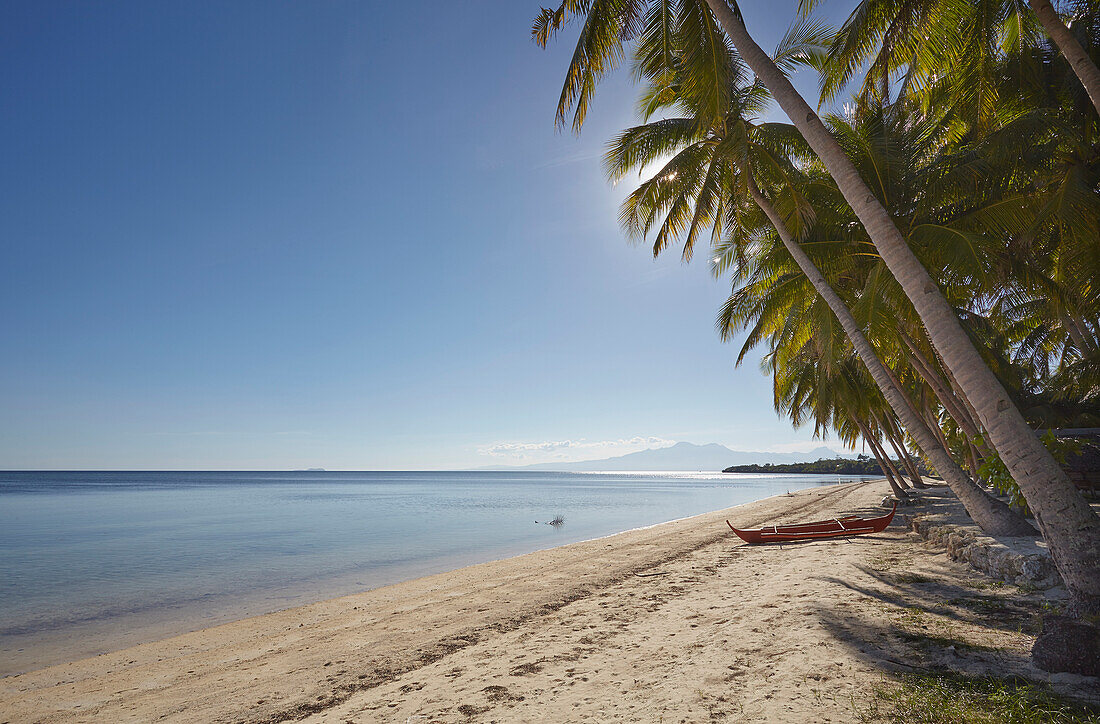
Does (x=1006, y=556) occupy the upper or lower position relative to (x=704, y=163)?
lower

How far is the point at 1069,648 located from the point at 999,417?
186 centimetres

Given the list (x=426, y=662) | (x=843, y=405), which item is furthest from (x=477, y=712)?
(x=843, y=405)

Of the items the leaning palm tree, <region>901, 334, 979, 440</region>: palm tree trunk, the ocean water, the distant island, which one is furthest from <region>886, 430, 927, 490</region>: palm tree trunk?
the distant island

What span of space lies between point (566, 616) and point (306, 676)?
10.2 feet

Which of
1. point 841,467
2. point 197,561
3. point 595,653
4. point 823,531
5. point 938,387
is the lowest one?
point 841,467

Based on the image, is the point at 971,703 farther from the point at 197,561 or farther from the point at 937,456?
the point at 197,561

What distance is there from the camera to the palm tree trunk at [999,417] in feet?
13.7

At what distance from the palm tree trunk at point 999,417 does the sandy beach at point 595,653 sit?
714mm

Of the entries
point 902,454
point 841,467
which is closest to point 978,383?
point 902,454

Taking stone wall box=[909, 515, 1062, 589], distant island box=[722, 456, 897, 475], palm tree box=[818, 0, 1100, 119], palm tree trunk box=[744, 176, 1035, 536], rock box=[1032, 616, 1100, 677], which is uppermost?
palm tree box=[818, 0, 1100, 119]

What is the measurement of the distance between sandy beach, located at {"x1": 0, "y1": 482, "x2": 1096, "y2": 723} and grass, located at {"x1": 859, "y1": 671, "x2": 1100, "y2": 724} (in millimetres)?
154

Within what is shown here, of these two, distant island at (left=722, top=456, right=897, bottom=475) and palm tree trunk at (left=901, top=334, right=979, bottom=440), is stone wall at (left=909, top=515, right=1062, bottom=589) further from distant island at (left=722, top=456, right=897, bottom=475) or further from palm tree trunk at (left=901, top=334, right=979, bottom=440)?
distant island at (left=722, top=456, right=897, bottom=475)

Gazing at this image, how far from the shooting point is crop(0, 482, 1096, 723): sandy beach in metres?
3.85

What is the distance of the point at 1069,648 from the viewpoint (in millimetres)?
3455
